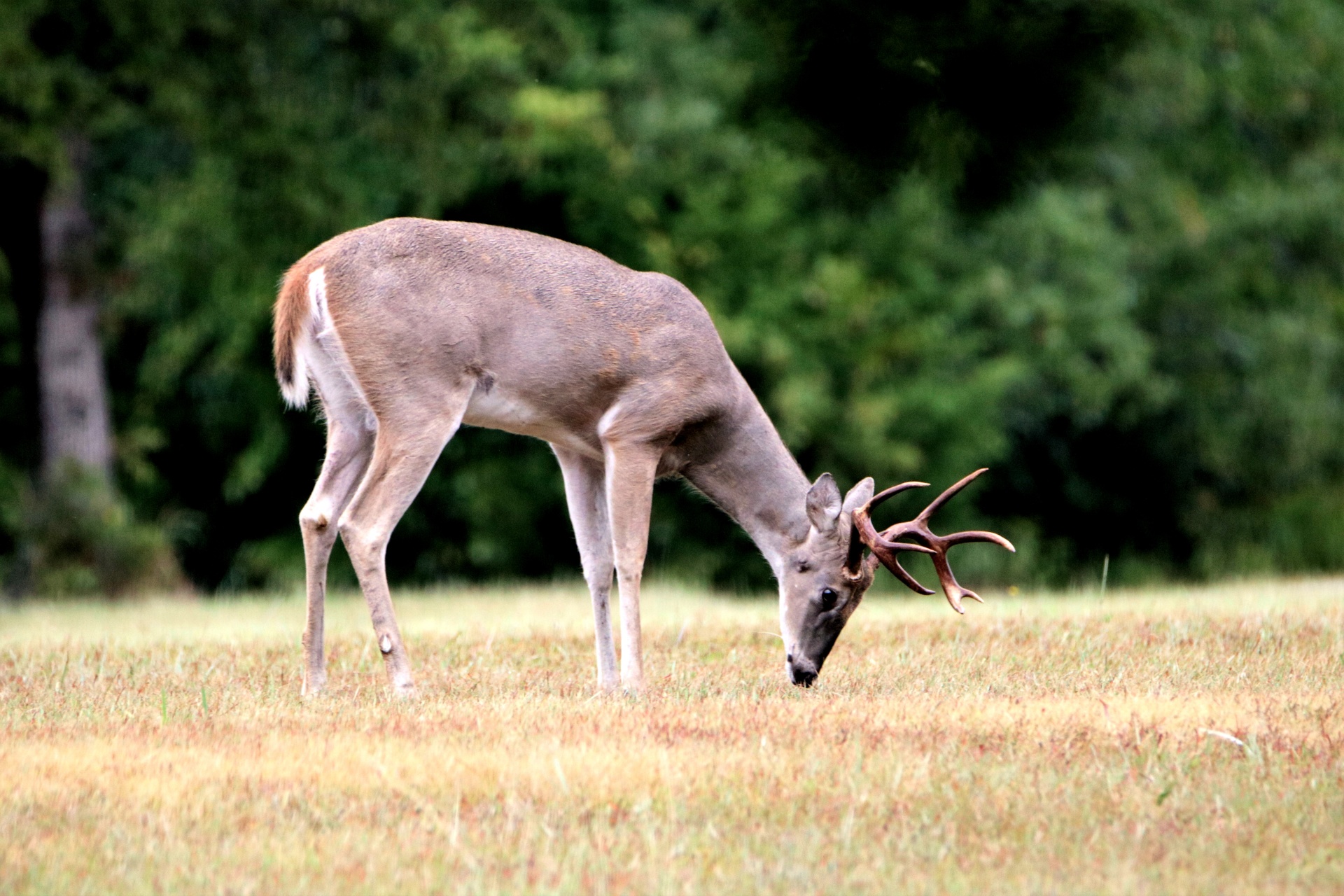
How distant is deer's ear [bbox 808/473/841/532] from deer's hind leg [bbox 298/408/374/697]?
2.03 metres

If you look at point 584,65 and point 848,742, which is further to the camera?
point 584,65

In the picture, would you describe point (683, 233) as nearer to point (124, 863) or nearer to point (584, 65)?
point (584, 65)

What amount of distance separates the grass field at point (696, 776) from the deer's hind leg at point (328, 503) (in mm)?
270

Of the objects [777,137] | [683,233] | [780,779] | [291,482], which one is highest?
[777,137]

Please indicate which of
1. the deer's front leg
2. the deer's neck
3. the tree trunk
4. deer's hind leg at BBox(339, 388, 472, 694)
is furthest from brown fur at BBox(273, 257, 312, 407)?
the tree trunk

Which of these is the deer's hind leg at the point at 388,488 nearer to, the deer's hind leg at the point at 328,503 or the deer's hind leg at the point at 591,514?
the deer's hind leg at the point at 328,503

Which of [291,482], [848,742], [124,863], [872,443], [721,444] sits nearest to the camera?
[124,863]

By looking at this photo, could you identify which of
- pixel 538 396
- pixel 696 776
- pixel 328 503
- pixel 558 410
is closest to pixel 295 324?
pixel 328 503

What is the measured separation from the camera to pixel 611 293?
803 centimetres

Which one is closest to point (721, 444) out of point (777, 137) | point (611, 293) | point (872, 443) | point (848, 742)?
point (611, 293)

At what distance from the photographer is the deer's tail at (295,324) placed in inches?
299

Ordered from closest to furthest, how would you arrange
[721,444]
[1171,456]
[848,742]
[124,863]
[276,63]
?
[124,863] < [848,742] < [721,444] < [276,63] < [1171,456]

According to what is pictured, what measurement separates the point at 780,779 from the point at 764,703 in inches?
51.9

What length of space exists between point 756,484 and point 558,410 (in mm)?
1127
